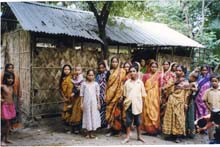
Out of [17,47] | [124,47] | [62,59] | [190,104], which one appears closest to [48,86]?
[62,59]

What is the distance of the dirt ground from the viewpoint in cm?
472

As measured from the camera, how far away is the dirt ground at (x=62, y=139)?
4.72 m

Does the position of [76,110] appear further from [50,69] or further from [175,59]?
[175,59]

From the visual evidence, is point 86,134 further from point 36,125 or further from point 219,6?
point 219,6

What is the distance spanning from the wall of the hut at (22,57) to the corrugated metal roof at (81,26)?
1.42 feet

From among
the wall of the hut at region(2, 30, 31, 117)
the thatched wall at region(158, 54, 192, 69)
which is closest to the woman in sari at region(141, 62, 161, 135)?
the wall of the hut at region(2, 30, 31, 117)

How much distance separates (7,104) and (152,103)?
226cm

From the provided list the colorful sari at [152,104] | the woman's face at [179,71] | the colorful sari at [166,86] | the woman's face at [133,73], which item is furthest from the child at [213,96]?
the woman's face at [133,73]

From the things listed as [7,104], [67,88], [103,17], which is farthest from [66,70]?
[103,17]

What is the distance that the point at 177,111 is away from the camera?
16.1 feet

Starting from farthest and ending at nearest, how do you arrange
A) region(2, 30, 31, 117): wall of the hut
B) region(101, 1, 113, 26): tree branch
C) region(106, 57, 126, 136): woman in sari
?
region(101, 1, 113, 26): tree branch < region(2, 30, 31, 117): wall of the hut < region(106, 57, 126, 136): woman in sari

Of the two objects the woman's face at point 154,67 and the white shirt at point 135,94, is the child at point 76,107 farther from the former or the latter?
the woman's face at point 154,67

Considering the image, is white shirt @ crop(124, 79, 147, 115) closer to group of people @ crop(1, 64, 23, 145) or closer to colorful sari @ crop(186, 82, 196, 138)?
colorful sari @ crop(186, 82, 196, 138)

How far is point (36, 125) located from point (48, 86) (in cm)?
91
